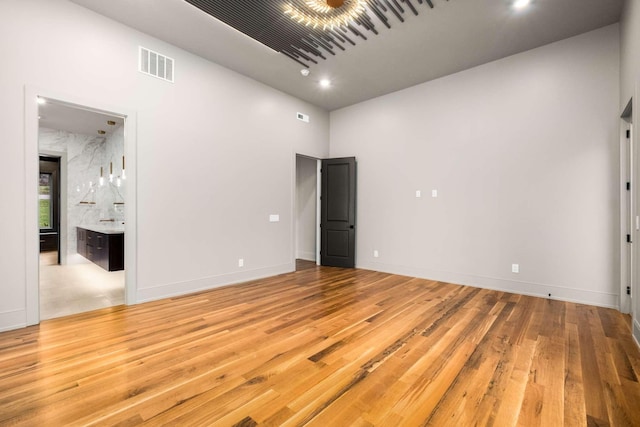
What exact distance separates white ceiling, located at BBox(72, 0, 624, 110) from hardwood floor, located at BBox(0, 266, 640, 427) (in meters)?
3.46

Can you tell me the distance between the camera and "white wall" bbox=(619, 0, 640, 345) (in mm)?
2623

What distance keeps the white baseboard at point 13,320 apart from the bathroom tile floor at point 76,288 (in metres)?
0.25

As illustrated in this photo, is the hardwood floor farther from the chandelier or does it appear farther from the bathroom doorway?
the chandelier

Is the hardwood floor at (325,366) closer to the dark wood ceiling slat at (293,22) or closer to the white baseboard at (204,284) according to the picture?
the white baseboard at (204,284)

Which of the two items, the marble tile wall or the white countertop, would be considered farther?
the marble tile wall

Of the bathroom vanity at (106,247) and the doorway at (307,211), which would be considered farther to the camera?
the doorway at (307,211)

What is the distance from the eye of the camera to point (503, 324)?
3.16 m

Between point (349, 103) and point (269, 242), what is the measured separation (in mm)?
3357

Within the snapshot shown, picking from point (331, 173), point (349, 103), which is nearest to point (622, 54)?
point (349, 103)

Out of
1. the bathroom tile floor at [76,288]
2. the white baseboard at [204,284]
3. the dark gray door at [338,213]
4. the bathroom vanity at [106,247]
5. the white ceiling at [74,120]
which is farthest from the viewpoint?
the dark gray door at [338,213]

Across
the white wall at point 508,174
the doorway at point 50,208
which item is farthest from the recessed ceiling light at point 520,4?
the doorway at point 50,208

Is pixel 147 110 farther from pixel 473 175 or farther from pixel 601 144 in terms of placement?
pixel 601 144

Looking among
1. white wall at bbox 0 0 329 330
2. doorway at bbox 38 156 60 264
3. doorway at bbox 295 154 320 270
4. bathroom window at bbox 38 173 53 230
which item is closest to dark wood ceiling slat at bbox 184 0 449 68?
white wall at bbox 0 0 329 330

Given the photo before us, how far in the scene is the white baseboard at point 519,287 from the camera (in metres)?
3.74
